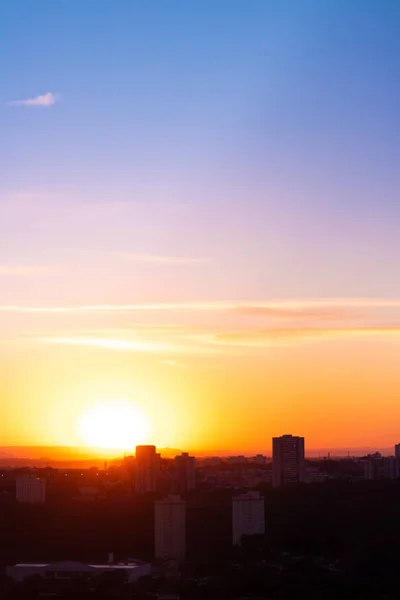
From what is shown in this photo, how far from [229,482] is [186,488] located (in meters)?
3.47

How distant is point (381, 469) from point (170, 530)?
17.1m

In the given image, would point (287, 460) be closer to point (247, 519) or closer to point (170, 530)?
point (247, 519)

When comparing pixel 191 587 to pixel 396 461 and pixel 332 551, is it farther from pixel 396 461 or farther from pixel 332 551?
pixel 396 461

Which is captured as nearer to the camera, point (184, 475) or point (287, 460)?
point (184, 475)

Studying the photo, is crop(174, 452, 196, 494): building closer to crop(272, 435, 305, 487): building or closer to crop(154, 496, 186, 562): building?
crop(272, 435, 305, 487): building

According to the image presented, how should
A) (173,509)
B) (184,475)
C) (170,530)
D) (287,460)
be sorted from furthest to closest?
(287,460) → (184,475) → (173,509) → (170,530)

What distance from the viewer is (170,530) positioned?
15.8 meters

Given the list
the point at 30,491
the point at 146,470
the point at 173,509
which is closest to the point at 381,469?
the point at 146,470

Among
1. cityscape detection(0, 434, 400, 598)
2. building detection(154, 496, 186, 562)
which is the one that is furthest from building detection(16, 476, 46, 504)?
building detection(154, 496, 186, 562)

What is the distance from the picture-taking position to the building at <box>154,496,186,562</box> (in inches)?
604

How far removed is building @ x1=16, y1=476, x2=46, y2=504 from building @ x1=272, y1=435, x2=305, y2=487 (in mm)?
8250

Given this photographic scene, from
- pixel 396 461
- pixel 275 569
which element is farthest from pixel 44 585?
pixel 396 461

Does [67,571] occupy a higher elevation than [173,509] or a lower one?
lower

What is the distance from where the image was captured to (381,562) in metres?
12.8
